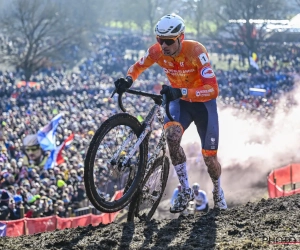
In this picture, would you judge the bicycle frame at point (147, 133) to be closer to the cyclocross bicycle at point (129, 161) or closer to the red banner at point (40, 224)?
the cyclocross bicycle at point (129, 161)

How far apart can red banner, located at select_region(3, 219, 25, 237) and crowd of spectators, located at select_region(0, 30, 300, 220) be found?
0.73 m

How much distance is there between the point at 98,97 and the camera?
116 feet

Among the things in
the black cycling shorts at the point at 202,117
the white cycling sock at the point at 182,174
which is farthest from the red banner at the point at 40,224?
the black cycling shorts at the point at 202,117

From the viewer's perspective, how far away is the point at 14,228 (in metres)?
11.7

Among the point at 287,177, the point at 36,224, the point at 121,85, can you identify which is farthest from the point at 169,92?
the point at 287,177

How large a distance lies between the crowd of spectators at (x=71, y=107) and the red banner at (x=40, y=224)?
0.64 m

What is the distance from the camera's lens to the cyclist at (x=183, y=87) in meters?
6.82

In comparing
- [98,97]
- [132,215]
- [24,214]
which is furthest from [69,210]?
[98,97]

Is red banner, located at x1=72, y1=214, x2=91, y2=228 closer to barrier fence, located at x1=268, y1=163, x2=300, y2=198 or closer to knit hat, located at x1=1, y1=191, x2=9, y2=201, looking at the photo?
knit hat, located at x1=1, y1=191, x2=9, y2=201

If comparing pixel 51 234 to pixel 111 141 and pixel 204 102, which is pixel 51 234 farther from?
Answer: pixel 204 102

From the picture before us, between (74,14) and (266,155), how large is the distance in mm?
54397

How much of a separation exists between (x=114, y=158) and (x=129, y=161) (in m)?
0.23

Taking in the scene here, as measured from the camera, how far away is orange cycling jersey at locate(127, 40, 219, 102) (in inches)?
275

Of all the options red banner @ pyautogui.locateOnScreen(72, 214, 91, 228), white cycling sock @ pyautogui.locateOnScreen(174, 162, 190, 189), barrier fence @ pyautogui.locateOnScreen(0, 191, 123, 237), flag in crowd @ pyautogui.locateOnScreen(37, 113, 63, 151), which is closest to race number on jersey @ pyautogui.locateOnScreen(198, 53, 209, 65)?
white cycling sock @ pyautogui.locateOnScreen(174, 162, 190, 189)
